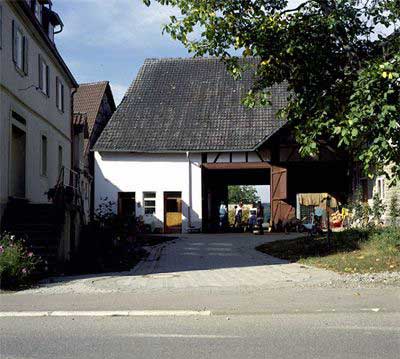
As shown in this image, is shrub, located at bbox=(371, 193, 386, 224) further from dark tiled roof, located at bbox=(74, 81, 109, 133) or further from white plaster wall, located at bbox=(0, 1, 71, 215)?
dark tiled roof, located at bbox=(74, 81, 109, 133)

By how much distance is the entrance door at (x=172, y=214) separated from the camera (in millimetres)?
33531

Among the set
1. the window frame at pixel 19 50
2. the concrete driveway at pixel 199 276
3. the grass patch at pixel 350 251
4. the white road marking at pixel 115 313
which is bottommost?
the white road marking at pixel 115 313

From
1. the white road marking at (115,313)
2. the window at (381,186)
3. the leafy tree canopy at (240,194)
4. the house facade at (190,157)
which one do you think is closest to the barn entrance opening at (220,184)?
the house facade at (190,157)

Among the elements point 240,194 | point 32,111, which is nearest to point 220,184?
point 32,111

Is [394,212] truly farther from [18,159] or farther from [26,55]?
[26,55]

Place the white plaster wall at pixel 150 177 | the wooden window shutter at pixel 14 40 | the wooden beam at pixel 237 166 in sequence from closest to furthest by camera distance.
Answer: the wooden window shutter at pixel 14 40, the wooden beam at pixel 237 166, the white plaster wall at pixel 150 177

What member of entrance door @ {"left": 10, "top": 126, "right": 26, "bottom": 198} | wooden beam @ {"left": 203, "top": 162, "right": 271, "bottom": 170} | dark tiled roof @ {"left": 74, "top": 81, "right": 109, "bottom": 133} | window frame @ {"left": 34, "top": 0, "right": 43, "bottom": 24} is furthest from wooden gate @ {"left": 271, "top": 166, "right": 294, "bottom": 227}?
entrance door @ {"left": 10, "top": 126, "right": 26, "bottom": 198}

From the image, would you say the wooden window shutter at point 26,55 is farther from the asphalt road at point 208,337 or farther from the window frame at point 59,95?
the asphalt road at point 208,337

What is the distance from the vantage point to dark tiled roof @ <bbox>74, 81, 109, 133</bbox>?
38.7 metres

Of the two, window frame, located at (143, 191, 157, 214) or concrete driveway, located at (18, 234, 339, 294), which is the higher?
window frame, located at (143, 191, 157, 214)

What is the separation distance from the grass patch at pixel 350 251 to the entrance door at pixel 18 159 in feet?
25.1

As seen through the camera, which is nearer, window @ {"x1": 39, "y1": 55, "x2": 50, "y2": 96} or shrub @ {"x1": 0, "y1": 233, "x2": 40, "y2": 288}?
shrub @ {"x1": 0, "y1": 233, "x2": 40, "y2": 288}

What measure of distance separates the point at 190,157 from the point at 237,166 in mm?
2613

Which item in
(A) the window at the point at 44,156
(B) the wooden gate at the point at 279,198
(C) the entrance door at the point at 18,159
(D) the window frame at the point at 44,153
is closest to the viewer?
(C) the entrance door at the point at 18,159
